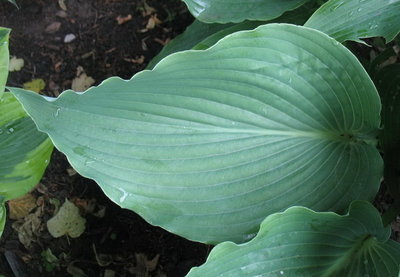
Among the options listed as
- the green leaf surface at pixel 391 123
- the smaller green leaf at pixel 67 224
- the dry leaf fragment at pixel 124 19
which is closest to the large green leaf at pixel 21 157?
the smaller green leaf at pixel 67 224

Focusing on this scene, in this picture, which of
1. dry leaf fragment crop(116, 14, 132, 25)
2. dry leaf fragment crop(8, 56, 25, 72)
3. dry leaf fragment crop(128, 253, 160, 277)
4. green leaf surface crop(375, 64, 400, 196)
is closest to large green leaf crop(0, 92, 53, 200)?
dry leaf fragment crop(128, 253, 160, 277)

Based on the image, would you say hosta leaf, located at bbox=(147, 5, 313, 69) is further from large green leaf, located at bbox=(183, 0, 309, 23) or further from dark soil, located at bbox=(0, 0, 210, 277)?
dark soil, located at bbox=(0, 0, 210, 277)

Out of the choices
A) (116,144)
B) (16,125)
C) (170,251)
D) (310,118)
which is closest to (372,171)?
(310,118)

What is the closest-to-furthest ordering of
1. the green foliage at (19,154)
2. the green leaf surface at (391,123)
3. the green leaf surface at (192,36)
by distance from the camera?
1. the green leaf surface at (391,123)
2. the green foliage at (19,154)
3. the green leaf surface at (192,36)

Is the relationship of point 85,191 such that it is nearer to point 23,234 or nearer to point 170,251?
point 23,234

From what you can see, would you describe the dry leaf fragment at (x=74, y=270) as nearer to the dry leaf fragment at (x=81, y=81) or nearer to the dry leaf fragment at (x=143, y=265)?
the dry leaf fragment at (x=143, y=265)
